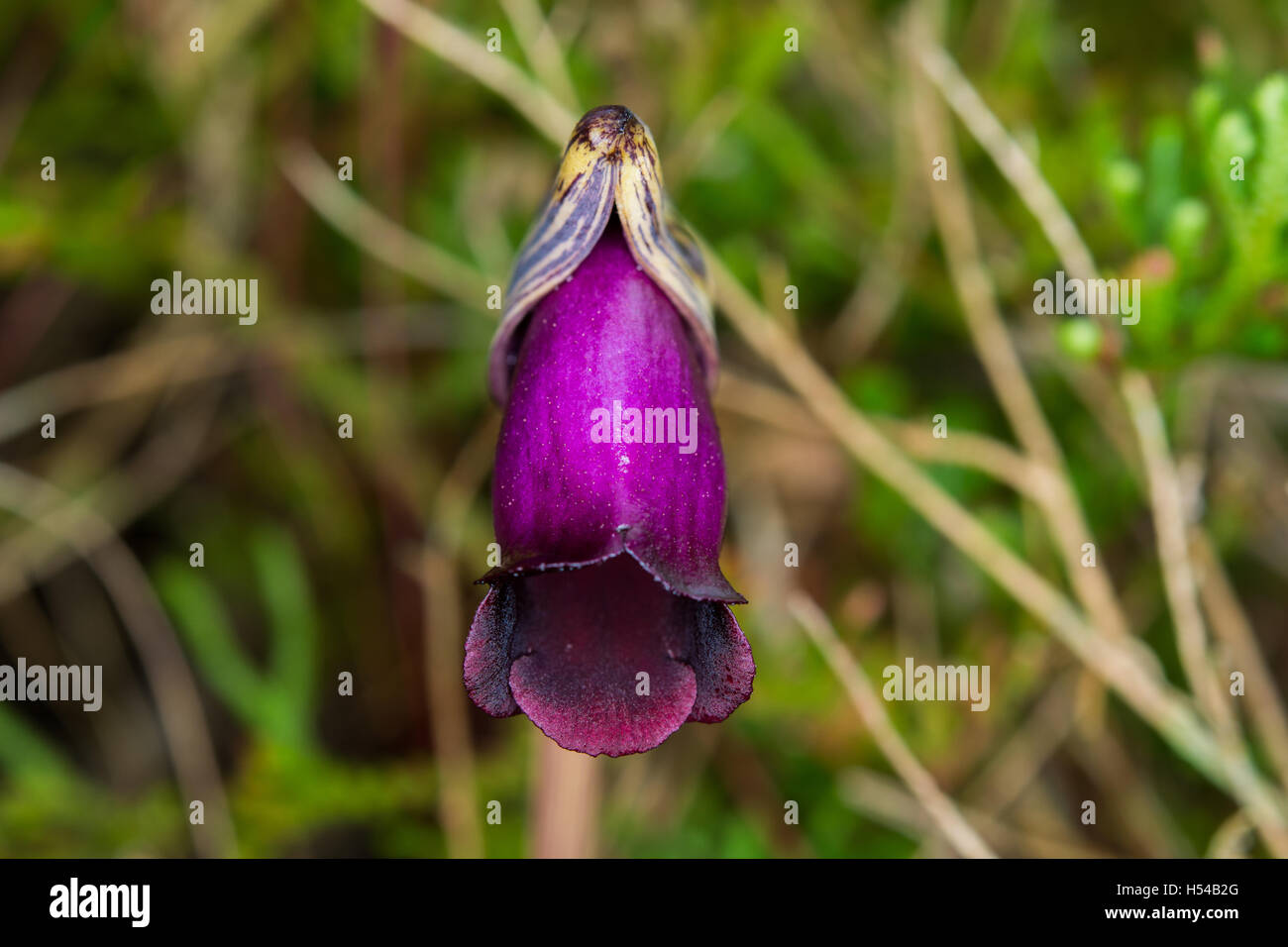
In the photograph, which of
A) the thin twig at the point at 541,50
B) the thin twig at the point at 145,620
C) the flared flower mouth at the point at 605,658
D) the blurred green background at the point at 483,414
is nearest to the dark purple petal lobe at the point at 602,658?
the flared flower mouth at the point at 605,658

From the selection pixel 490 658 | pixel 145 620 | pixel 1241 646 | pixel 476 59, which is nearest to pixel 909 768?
pixel 1241 646

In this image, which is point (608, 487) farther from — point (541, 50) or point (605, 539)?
point (541, 50)

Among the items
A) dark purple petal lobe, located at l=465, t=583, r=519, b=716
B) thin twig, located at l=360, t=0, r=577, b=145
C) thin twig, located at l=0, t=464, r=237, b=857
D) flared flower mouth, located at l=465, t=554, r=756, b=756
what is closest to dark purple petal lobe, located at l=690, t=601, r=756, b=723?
flared flower mouth, located at l=465, t=554, r=756, b=756

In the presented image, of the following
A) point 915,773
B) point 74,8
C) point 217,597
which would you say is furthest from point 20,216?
point 915,773

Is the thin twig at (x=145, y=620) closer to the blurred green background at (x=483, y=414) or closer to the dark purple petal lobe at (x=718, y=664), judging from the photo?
the blurred green background at (x=483, y=414)

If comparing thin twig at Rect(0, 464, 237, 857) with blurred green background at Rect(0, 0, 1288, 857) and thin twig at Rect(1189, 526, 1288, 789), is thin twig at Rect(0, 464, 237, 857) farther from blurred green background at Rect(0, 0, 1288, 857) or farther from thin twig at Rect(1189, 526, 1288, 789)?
thin twig at Rect(1189, 526, 1288, 789)
